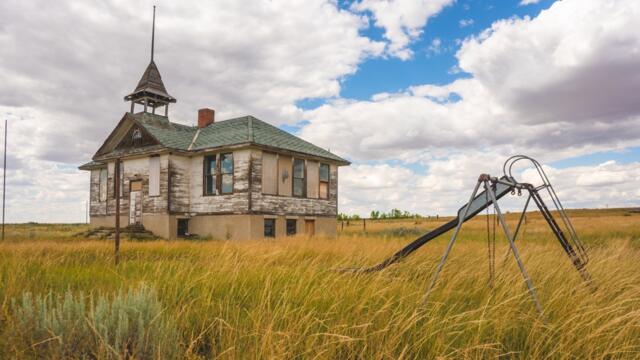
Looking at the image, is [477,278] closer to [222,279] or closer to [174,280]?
[222,279]

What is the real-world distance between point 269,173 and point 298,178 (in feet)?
6.64

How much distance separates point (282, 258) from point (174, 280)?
3.36m

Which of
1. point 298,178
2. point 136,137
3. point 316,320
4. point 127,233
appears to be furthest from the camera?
point 136,137

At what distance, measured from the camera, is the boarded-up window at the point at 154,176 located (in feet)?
66.1

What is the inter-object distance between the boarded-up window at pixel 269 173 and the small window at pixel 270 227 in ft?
4.10

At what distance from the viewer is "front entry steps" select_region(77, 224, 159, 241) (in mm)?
19078

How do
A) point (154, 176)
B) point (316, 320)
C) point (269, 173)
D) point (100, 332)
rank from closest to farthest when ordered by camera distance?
point (100, 332) → point (316, 320) → point (269, 173) → point (154, 176)

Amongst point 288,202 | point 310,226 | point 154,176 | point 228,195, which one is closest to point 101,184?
point 154,176

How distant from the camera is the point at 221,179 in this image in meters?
19.9

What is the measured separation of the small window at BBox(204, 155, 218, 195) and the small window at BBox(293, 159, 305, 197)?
3.70 m

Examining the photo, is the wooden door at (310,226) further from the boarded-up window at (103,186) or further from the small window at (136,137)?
the boarded-up window at (103,186)

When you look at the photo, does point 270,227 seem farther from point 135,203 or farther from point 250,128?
point 135,203

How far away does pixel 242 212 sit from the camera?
740 inches

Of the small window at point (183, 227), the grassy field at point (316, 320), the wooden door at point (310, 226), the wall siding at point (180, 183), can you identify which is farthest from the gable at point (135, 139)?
the grassy field at point (316, 320)
